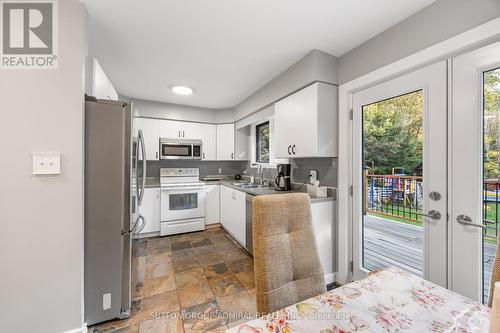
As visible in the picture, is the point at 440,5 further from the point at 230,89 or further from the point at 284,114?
the point at 230,89

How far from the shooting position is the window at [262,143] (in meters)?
3.75

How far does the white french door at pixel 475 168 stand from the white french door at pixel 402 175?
0.06 m

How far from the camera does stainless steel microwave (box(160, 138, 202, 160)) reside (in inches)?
151

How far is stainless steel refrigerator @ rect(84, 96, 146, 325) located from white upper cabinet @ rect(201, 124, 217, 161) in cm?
258

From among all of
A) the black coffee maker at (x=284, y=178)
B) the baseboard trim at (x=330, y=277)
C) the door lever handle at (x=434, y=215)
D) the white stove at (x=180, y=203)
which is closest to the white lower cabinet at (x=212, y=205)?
the white stove at (x=180, y=203)

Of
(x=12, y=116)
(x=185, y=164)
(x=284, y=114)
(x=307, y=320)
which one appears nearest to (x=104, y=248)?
(x=12, y=116)

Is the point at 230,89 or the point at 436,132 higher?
the point at 230,89

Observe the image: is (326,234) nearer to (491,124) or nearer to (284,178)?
(284,178)

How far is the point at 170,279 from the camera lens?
7.41 ft

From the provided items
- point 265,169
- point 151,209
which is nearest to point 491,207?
point 265,169

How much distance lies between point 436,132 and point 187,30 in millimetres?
2107

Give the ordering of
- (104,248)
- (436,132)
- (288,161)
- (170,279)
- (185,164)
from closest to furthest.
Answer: (436,132) < (104,248) < (170,279) < (288,161) < (185,164)

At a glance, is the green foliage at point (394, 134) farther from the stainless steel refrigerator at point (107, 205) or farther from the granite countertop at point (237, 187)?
the stainless steel refrigerator at point (107, 205)

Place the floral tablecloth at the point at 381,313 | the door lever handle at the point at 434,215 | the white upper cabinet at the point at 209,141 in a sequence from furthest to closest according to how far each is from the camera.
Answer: the white upper cabinet at the point at 209,141
the door lever handle at the point at 434,215
the floral tablecloth at the point at 381,313
